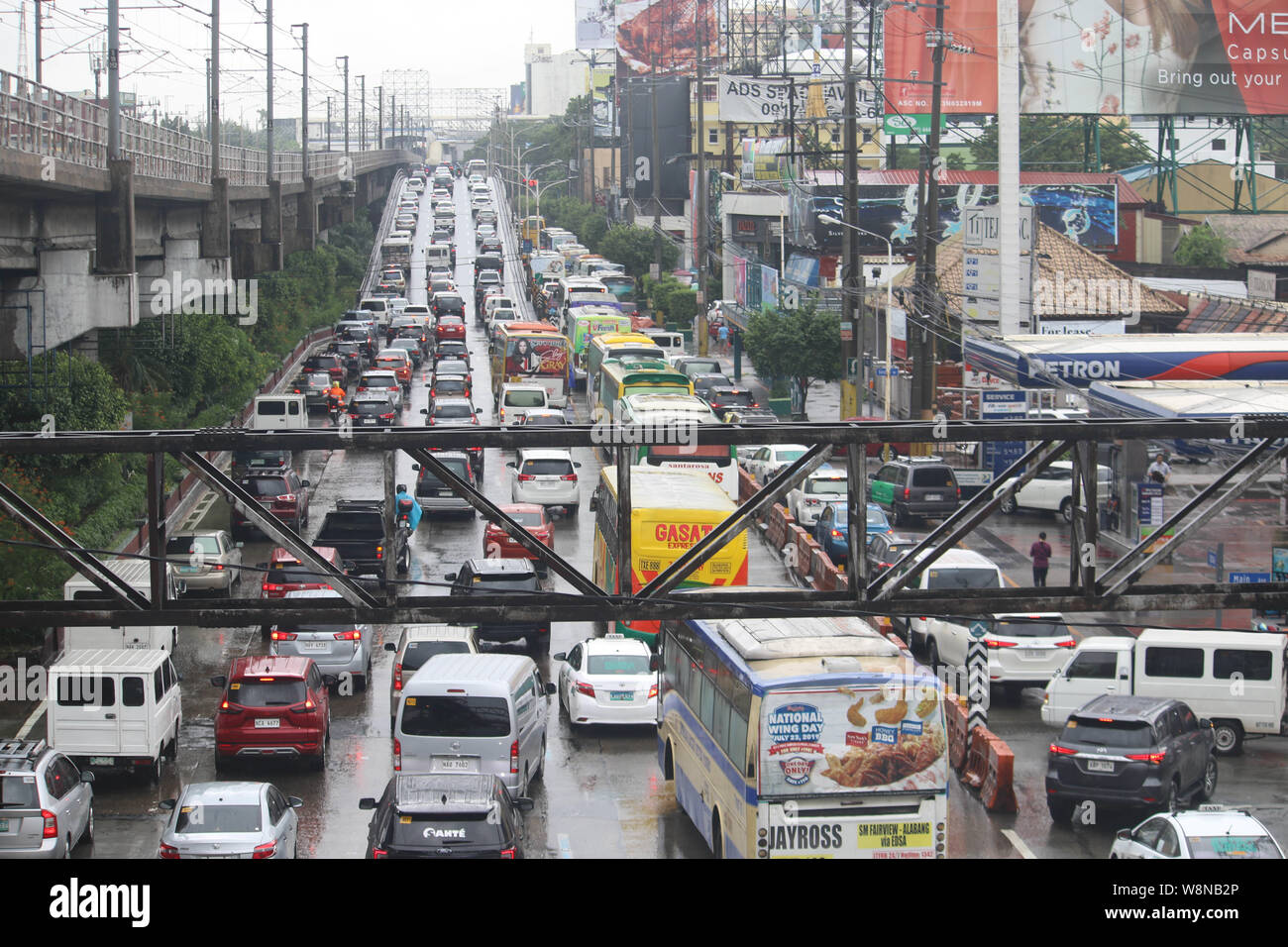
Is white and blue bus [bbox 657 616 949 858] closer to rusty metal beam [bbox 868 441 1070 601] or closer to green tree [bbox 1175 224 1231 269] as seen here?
rusty metal beam [bbox 868 441 1070 601]

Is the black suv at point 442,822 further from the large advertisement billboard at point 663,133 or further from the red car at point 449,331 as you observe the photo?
the large advertisement billboard at point 663,133

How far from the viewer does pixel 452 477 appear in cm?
992

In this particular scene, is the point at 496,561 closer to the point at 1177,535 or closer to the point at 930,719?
the point at 930,719

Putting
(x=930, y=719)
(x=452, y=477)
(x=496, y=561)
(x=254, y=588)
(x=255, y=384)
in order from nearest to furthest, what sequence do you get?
(x=452, y=477) → (x=930, y=719) → (x=496, y=561) → (x=254, y=588) → (x=255, y=384)

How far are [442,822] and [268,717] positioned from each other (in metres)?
6.28

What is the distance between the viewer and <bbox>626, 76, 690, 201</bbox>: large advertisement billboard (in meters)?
93.1

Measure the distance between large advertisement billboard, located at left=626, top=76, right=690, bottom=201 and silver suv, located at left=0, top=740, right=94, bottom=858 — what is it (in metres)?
76.4

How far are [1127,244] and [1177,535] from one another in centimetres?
5950

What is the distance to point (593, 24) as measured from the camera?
142250 mm

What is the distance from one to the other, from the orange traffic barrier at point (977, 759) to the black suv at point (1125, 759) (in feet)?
3.63

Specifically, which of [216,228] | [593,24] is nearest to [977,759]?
[216,228]

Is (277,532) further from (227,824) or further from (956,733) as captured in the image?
(956,733)
